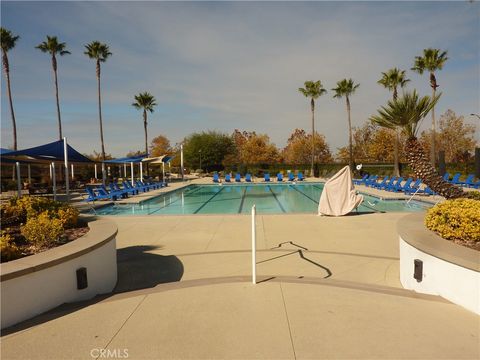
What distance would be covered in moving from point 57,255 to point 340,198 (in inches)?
337

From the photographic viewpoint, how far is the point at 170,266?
571 centimetres

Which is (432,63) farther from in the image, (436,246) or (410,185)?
(436,246)

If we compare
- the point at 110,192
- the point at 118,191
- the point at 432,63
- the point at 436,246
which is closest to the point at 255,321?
the point at 436,246

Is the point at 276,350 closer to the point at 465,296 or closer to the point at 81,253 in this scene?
the point at 465,296

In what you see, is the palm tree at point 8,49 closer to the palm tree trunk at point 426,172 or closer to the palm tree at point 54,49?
the palm tree at point 54,49

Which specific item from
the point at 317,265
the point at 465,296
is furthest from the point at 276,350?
the point at 317,265

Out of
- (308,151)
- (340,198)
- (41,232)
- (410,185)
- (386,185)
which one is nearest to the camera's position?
(41,232)

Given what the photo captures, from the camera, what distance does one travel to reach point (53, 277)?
3.53 m

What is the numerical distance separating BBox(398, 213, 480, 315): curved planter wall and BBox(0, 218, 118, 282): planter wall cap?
4127 mm

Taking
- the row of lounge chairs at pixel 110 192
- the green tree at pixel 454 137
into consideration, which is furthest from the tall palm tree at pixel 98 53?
the green tree at pixel 454 137

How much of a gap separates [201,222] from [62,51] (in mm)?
29311

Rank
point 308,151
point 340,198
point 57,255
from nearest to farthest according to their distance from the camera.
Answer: point 57,255 → point 340,198 → point 308,151

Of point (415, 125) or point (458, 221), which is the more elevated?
point (415, 125)

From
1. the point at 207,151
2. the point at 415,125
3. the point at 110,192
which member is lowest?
the point at 110,192
